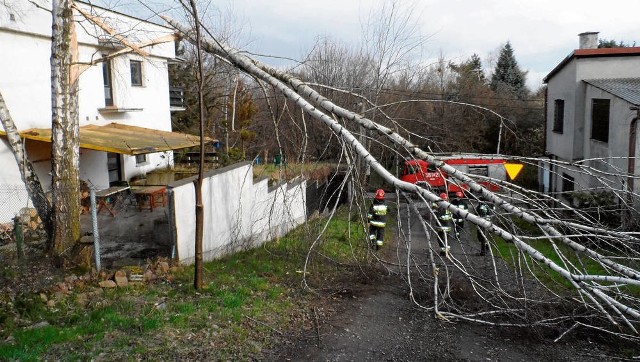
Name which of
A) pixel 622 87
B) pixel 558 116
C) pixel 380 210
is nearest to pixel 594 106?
pixel 622 87

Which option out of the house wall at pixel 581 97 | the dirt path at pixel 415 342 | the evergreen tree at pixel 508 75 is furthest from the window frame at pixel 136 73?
the evergreen tree at pixel 508 75

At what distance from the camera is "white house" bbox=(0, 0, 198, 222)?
11164mm

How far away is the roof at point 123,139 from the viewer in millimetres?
11656

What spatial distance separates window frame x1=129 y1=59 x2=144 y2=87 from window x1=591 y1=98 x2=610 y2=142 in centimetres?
1494

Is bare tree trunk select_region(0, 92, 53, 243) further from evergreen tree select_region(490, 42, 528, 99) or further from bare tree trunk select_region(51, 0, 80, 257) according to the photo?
evergreen tree select_region(490, 42, 528, 99)

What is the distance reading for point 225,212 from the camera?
32.4 ft

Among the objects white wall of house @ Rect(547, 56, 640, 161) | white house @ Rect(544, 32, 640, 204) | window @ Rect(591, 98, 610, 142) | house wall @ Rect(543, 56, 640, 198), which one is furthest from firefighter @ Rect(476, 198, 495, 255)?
white wall of house @ Rect(547, 56, 640, 161)

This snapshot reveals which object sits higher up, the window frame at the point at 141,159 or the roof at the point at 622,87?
the roof at the point at 622,87

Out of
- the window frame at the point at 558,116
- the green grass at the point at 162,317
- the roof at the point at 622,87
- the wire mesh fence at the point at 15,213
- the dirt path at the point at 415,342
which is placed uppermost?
the roof at the point at 622,87

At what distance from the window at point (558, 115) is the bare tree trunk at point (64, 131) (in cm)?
1622

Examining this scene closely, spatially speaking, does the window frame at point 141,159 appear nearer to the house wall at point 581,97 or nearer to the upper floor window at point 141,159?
the upper floor window at point 141,159

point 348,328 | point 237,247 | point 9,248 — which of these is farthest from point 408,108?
point 9,248

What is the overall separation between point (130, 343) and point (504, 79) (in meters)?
36.5

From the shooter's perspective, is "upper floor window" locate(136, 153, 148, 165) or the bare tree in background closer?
the bare tree in background
